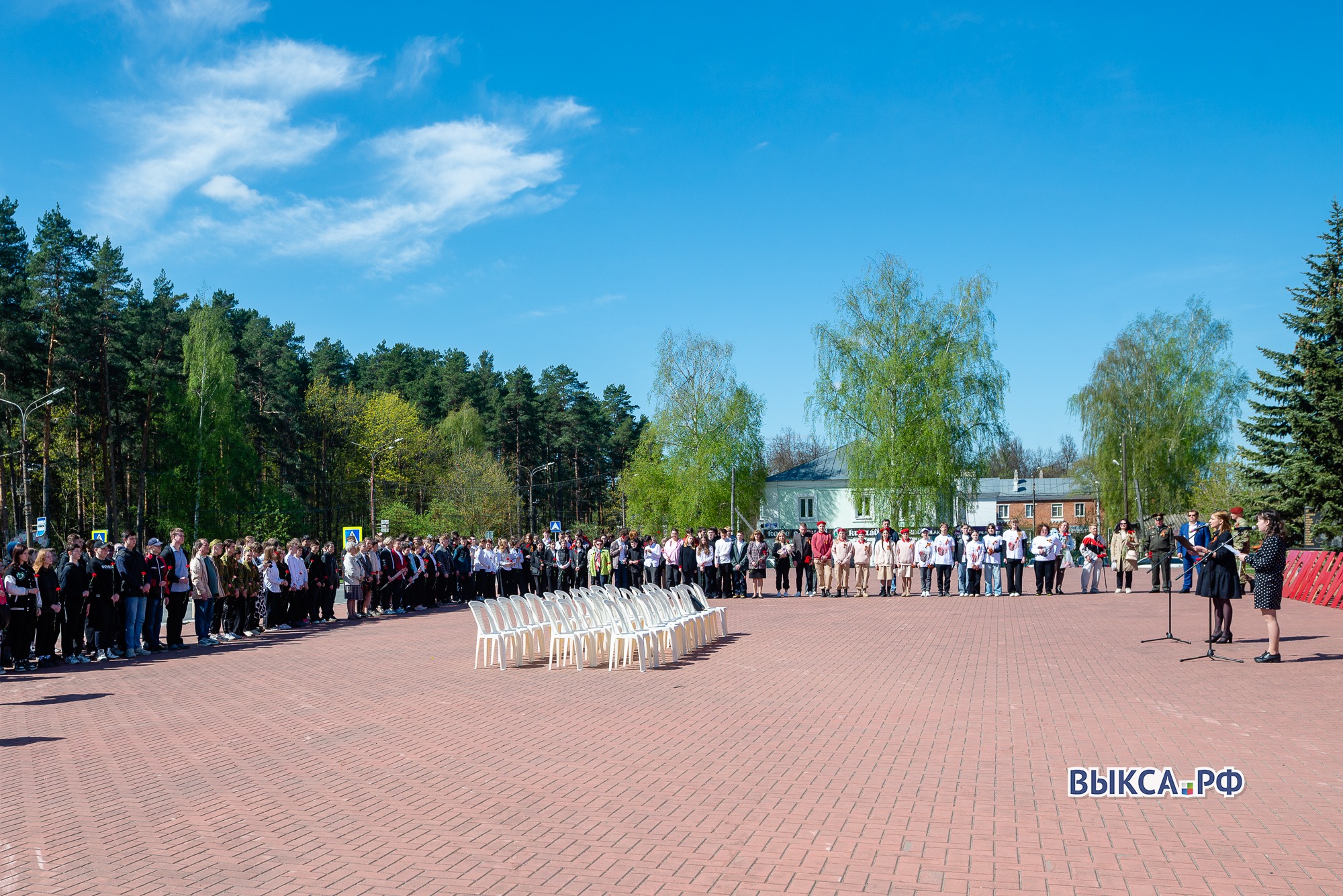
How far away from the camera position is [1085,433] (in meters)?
51.3

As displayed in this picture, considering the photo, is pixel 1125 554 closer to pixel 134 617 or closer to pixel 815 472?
pixel 134 617

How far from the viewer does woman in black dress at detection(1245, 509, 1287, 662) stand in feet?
39.7

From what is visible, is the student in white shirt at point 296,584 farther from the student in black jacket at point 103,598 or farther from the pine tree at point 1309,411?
the pine tree at point 1309,411

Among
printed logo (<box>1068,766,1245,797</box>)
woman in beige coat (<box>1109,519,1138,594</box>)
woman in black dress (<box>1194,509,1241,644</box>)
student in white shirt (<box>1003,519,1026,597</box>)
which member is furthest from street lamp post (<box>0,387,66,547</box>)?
printed logo (<box>1068,766,1245,797</box>)

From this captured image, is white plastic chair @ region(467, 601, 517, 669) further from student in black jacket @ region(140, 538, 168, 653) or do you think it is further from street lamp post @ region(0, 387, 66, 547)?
street lamp post @ region(0, 387, 66, 547)

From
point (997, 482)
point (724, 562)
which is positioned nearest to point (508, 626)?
point (724, 562)

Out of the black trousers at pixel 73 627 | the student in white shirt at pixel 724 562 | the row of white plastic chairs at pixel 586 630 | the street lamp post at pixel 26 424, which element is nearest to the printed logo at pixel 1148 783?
the row of white plastic chairs at pixel 586 630

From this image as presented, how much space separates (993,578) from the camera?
25078mm

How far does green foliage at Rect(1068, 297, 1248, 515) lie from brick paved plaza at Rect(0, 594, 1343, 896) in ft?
126

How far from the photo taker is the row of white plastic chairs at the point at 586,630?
13336 mm

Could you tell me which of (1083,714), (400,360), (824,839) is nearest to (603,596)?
(1083,714)

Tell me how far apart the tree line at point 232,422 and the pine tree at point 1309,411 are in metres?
40.4

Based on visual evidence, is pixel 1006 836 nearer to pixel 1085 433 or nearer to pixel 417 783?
pixel 417 783

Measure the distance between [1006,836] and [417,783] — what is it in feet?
13.4
